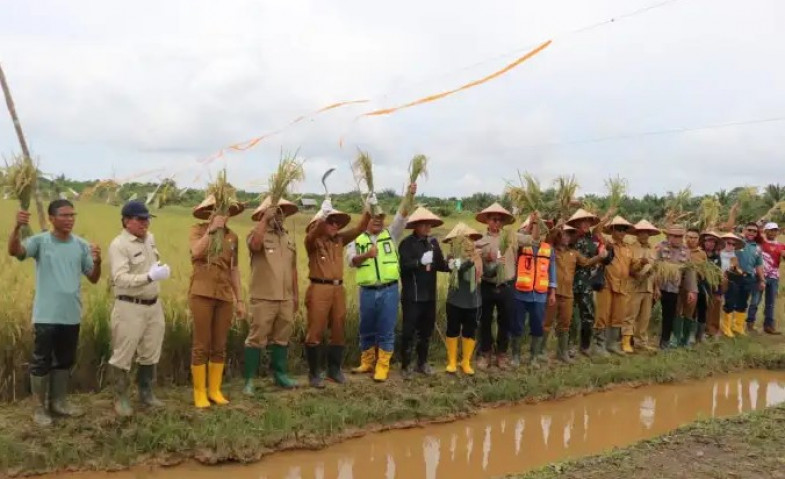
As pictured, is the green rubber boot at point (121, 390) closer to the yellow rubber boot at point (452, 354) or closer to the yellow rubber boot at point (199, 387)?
the yellow rubber boot at point (199, 387)

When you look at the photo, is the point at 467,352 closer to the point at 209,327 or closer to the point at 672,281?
the point at 209,327

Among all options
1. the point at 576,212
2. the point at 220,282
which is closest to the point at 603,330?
the point at 576,212

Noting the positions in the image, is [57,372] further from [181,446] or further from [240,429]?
[240,429]

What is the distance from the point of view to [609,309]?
8.09 m

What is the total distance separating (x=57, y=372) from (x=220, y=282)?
4.24 ft

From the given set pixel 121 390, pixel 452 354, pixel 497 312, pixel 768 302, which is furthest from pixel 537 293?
pixel 768 302

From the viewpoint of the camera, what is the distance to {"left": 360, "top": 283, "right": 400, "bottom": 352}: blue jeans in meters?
6.29

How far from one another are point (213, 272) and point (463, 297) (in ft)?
8.20

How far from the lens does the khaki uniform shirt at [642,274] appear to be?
8234mm

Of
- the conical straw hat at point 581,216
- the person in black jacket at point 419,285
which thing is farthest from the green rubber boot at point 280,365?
the conical straw hat at point 581,216

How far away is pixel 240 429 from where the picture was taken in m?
4.98

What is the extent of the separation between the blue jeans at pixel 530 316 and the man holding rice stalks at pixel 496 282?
0.32 ft

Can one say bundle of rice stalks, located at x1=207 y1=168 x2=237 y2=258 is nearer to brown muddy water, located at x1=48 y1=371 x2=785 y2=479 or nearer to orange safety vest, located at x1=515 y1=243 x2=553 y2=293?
brown muddy water, located at x1=48 y1=371 x2=785 y2=479

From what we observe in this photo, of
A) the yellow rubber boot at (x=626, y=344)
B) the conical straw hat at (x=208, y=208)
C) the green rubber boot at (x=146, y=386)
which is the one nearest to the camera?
the green rubber boot at (x=146, y=386)
